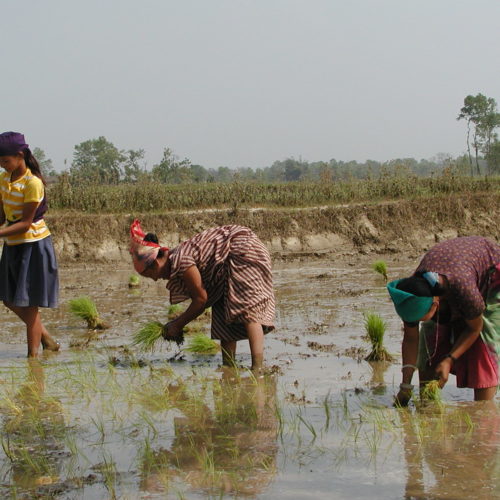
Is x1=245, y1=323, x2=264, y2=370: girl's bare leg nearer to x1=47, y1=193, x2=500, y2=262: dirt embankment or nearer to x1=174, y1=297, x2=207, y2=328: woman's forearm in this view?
x1=174, y1=297, x2=207, y2=328: woman's forearm

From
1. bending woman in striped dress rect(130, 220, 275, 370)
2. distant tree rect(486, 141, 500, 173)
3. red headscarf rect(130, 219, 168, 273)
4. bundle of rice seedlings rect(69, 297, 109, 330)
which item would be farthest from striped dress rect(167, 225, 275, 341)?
distant tree rect(486, 141, 500, 173)

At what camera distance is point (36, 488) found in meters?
3.07

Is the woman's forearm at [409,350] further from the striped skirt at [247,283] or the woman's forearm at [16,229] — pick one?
the woman's forearm at [16,229]

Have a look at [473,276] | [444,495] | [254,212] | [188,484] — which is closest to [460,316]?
[473,276]

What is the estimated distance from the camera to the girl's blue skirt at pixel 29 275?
5320 millimetres

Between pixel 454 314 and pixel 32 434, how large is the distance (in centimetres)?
226

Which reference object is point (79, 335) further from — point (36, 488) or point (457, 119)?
point (457, 119)

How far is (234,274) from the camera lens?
489cm

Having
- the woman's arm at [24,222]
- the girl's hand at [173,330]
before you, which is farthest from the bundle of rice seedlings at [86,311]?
the girl's hand at [173,330]

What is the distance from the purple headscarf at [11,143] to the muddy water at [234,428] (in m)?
1.47

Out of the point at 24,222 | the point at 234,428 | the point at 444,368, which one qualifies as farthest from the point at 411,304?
the point at 24,222

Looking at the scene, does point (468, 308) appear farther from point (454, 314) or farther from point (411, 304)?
point (411, 304)

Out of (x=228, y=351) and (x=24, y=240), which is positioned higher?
(x=24, y=240)

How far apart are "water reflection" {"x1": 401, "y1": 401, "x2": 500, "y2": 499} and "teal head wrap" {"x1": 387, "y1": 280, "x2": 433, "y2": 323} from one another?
559 mm
